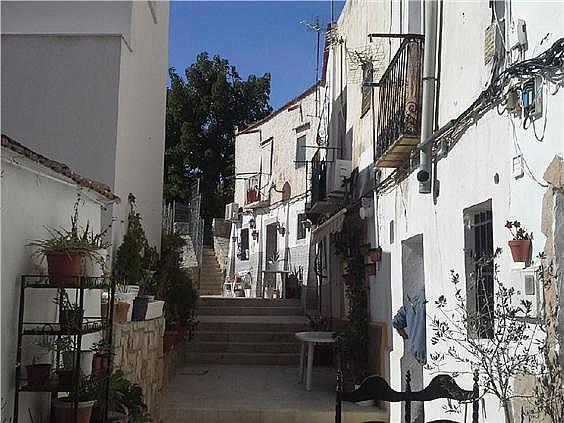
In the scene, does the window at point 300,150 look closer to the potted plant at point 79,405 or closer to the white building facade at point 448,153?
the white building facade at point 448,153

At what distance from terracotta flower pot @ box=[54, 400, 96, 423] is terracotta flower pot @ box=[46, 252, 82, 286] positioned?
119 cm

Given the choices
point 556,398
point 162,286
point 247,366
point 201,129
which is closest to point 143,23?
point 162,286

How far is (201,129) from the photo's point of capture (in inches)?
1442

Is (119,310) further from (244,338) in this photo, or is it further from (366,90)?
(244,338)

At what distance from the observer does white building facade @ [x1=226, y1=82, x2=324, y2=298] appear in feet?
74.2

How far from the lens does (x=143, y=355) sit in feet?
31.4

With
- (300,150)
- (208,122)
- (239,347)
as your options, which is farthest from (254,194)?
(239,347)

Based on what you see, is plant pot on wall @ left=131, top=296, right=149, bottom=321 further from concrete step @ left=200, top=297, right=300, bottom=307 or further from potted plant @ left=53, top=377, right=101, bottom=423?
concrete step @ left=200, top=297, right=300, bottom=307

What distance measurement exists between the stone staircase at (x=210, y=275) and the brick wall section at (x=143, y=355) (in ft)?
55.3

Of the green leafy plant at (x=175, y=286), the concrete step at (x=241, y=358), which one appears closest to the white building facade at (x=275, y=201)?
the concrete step at (x=241, y=358)

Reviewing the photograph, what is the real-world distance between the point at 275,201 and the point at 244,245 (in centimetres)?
376

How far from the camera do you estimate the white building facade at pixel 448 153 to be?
5020 millimetres

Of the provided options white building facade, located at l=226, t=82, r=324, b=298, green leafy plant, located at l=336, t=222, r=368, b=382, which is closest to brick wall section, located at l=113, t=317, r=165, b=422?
green leafy plant, located at l=336, t=222, r=368, b=382

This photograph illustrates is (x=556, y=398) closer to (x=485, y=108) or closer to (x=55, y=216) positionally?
(x=485, y=108)
